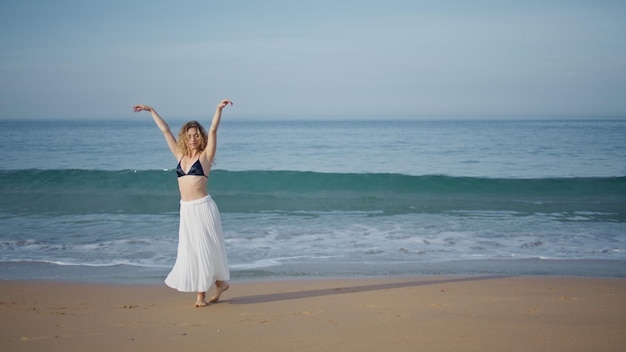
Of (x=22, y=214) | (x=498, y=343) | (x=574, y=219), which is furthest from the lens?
(x=22, y=214)

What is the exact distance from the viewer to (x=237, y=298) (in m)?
6.47

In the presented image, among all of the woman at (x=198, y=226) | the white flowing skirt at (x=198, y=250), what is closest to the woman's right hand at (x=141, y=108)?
the woman at (x=198, y=226)

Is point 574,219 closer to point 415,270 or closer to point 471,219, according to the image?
point 471,219

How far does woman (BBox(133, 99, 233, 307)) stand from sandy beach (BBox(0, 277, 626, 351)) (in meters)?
0.28

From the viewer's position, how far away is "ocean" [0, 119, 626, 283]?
843 centimetres

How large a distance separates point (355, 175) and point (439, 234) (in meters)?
10.7

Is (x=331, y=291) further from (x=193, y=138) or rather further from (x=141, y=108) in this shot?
(x=141, y=108)

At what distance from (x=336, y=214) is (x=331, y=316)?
8.56 meters

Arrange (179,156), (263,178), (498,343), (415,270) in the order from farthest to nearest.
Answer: (263,178) → (415,270) → (179,156) → (498,343)

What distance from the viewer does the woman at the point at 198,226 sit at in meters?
6.02

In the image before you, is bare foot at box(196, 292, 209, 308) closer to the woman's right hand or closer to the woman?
the woman

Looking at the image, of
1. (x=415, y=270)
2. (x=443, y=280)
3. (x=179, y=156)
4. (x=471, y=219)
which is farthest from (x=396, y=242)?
(x=179, y=156)

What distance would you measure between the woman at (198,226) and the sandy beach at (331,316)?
276mm

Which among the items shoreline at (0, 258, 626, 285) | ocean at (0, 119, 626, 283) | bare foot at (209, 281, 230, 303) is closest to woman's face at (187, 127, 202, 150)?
bare foot at (209, 281, 230, 303)
